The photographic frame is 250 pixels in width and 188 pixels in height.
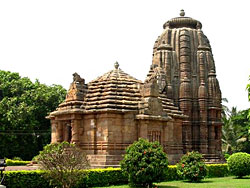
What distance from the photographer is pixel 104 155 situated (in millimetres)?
20109

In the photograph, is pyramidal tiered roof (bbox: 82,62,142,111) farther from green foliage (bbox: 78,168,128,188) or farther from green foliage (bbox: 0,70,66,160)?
green foliage (bbox: 0,70,66,160)

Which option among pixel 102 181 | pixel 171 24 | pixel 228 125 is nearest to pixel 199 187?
pixel 102 181

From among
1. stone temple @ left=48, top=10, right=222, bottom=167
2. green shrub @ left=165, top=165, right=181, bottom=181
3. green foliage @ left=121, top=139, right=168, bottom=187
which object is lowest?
green shrub @ left=165, top=165, right=181, bottom=181

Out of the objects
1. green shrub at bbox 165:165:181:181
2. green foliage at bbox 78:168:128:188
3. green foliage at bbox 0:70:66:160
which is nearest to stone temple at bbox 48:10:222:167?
green foliage at bbox 78:168:128:188

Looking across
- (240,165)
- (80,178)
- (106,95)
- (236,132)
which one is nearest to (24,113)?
(106,95)

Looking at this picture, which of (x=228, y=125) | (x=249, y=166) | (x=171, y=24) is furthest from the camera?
(x=228, y=125)

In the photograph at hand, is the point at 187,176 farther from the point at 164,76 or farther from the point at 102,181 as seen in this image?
the point at 164,76

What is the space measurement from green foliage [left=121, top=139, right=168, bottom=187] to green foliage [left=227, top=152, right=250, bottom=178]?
6.74m

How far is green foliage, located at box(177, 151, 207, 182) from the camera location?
19.0 m

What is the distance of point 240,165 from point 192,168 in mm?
3523

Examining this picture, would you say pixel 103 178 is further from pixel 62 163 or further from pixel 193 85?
pixel 193 85

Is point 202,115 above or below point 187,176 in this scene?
above

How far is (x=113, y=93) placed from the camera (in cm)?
2134

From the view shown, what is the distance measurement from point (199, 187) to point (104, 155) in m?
5.69
